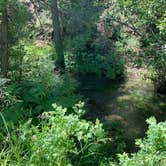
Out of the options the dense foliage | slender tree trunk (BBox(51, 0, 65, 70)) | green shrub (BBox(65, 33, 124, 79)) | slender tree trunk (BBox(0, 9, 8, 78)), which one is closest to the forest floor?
the dense foliage

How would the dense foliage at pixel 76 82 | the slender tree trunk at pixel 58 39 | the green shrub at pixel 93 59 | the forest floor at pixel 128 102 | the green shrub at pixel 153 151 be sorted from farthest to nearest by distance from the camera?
1. the slender tree trunk at pixel 58 39
2. the green shrub at pixel 93 59
3. the forest floor at pixel 128 102
4. the dense foliage at pixel 76 82
5. the green shrub at pixel 153 151

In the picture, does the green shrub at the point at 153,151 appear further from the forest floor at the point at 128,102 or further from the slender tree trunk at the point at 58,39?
the slender tree trunk at the point at 58,39

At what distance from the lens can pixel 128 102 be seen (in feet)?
38.8

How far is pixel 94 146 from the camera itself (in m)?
6.30

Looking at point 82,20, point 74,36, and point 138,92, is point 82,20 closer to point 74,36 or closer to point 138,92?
point 74,36

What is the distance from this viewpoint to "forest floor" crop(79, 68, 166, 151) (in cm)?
1026

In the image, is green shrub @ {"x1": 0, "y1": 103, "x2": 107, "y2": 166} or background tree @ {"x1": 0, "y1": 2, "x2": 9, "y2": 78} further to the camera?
background tree @ {"x1": 0, "y1": 2, "x2": 9, "y2": 78}

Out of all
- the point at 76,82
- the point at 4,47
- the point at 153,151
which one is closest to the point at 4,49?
the point at 4,47

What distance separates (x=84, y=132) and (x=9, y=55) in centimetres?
561

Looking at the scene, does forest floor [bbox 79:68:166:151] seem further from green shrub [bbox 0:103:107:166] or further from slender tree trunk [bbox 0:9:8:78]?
green shrub [bbox 0:103:107:166]

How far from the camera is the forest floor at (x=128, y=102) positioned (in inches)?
404

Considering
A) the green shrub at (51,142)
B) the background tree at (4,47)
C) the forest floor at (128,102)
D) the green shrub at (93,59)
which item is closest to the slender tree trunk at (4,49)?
the background tree at (4,47)

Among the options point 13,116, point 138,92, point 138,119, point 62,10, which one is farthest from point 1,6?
point 62,10

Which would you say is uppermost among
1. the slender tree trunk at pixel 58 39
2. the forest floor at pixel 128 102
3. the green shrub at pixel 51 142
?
the slender tree trunk at pixel 58 39
